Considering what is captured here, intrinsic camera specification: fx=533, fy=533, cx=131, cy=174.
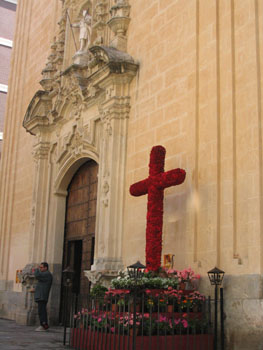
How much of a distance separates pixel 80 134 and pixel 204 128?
478 centimetres

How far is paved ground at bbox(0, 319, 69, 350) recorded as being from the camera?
9.23 meters

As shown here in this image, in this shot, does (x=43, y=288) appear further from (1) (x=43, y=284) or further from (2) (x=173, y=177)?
(2) (x=173, y=177)

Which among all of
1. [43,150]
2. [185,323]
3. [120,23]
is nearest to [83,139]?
[43,150]

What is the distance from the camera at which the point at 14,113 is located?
18.7m

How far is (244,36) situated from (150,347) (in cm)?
516

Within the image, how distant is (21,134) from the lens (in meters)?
17.9

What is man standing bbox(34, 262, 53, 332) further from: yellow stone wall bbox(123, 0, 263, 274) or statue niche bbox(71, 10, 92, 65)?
statue niche bbox(71, 10, 92, 65)

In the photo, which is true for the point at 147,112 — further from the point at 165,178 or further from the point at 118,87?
the point at 165,178

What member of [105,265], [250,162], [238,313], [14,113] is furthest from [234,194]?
[14,113]

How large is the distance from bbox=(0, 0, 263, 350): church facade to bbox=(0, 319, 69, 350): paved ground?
1.18m

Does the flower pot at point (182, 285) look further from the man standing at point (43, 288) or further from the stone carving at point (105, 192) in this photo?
the man standing at point (43, 288)

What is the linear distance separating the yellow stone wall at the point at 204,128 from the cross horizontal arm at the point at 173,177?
1.69ft

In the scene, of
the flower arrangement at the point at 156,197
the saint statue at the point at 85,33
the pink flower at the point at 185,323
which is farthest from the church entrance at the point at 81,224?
the pink flower at the point at 185,323

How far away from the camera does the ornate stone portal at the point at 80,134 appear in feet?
36.8
